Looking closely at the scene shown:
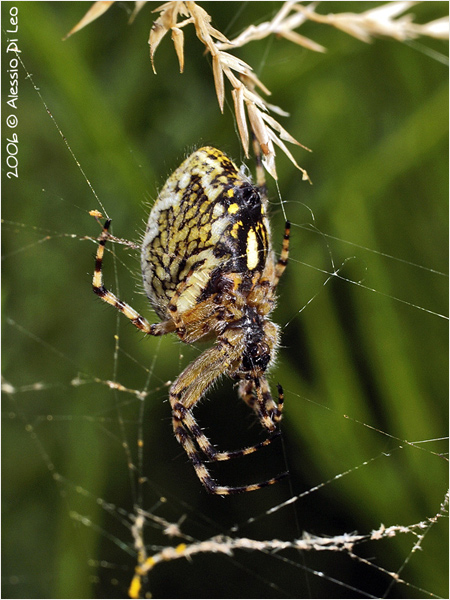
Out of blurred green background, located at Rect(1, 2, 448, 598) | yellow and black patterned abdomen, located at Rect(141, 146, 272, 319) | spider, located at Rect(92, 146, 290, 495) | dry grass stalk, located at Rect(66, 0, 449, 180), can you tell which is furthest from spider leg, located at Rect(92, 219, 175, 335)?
dry grass stalk, located at Rect(66, 0, 449, 180)

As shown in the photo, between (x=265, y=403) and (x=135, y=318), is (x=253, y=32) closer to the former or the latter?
(x=135, y=318)

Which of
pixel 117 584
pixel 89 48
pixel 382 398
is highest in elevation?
pixel 89 48

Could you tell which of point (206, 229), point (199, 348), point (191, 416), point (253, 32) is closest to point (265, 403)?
point (191, 416)

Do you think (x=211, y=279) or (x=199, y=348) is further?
(x=199, y=348)

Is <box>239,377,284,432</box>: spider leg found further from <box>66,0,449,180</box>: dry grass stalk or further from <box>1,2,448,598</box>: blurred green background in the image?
<box>66,0,449,180</box>: dry grass stalk

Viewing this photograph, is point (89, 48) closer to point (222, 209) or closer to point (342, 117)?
point (342, 117)

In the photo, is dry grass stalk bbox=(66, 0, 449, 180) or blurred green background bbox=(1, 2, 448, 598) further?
blurred green background bbox=(1, 2, 448, 598)

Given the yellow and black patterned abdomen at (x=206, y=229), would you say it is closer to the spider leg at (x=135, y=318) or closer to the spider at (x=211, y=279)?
the spider at (x=211, y=279)

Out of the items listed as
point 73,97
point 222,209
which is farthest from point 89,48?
point 222,209
